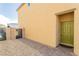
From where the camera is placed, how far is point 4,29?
830cm

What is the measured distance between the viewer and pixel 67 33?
17.2ft

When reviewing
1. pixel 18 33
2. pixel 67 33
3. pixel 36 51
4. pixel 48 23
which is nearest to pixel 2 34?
pixel 18 33

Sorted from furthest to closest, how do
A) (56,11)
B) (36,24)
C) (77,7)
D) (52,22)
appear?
1. (36,24)
2. (52,22)
3. (56,11)
4. (77,7)

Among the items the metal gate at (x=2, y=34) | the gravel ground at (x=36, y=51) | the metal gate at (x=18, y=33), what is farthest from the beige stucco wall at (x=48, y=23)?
the metal gate at (x=2, y=34)

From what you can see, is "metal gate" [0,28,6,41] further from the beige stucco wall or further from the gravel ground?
the gravel ground

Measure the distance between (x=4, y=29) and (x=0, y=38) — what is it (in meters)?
0.87

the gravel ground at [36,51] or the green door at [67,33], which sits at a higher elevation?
the green door at [67,33]

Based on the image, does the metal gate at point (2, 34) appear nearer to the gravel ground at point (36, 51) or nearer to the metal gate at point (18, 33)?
the metal gate at point (18, 33)

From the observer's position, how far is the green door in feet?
16.5

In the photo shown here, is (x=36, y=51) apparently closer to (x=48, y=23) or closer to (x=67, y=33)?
(x=48, y=23)

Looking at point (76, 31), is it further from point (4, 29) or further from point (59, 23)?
point (4, 29)

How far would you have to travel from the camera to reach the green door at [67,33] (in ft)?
16.5

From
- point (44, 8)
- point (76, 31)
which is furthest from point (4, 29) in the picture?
point (76, 31)

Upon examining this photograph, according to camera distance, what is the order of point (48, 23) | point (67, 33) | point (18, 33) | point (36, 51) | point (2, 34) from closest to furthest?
point (36, 51), point (67, 33), point (48, 23), point (2, 34), point (18, 33)
